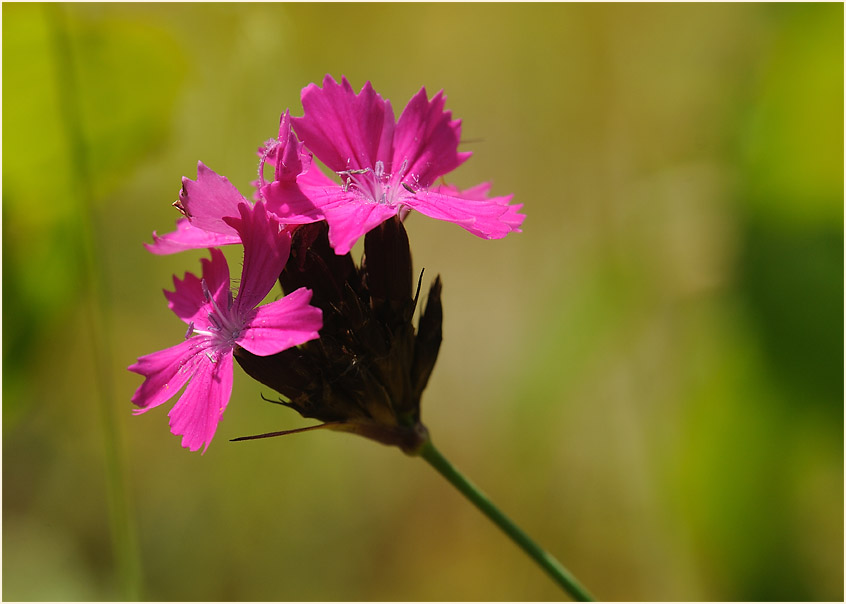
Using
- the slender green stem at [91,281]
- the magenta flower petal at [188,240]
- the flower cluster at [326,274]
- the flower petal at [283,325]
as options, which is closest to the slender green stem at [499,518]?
the flower cluster at [326,274]

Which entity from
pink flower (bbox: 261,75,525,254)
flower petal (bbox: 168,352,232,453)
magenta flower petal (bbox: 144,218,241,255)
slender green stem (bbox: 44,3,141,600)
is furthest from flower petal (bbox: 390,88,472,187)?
slender green stem (bbox: 44,3,141,600)

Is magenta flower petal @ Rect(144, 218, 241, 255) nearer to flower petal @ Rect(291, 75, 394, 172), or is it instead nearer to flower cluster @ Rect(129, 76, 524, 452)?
flower cluster @ Rect(129, 76, 524, 452)

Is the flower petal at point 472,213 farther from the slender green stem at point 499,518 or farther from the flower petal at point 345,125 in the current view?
the slender green stem at point 499,518

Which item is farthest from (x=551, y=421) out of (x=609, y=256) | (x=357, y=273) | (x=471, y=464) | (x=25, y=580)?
(x=25, y=580)

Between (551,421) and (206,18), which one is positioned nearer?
(551,421)

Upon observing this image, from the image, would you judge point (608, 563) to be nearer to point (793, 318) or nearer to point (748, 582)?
point (748, 582)

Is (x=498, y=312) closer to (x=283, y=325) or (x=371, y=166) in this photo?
(x=371, y=166)
